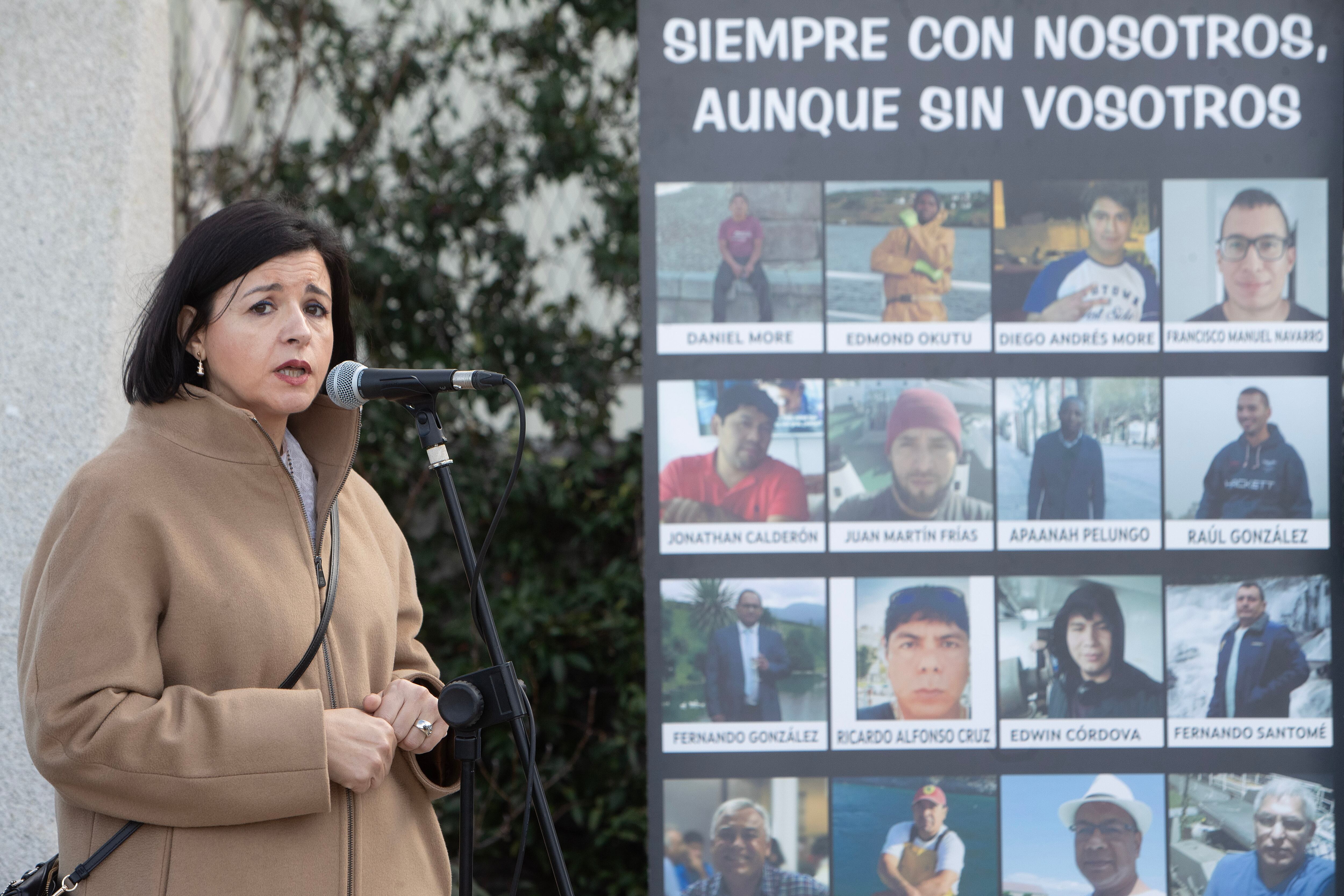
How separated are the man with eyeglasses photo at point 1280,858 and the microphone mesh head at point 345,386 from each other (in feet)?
6.40

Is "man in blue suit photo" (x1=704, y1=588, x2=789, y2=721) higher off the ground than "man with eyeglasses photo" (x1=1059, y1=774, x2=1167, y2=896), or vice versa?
"man in blue suit photo" (x1=704, y1=588, x2=789, y2=721)

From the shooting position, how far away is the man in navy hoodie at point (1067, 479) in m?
2.23

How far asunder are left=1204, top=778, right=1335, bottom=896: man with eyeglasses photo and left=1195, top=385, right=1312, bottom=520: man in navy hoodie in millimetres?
547

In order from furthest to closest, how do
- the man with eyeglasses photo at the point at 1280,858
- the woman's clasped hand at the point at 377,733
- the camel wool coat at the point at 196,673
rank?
the man with eyeglasses photo at the point at 1280,858 < the woman's clasped hand at the point at 377,733 < the camel wool coat at the point at 196,673

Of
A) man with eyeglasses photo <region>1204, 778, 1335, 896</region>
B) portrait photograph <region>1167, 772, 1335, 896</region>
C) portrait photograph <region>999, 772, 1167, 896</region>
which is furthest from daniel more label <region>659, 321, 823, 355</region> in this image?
man with eyeglasses photo <region>1204, 778, 1335, 896</region>

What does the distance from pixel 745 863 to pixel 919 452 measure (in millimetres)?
915

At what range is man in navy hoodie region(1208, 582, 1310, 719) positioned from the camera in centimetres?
223

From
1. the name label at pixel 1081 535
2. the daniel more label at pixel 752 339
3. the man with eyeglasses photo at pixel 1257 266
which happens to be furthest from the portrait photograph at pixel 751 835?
the man with eyeglasses photo at pixel 1257 266

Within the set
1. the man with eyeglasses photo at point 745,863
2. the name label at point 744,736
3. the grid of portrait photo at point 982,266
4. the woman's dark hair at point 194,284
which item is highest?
the grid of portrait photo at point 982,266

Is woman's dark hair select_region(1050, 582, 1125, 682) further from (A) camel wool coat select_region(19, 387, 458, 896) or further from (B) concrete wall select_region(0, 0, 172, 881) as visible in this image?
(B) concrete wall select_region(0, 0, 172, 881)

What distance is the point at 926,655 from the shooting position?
225cm

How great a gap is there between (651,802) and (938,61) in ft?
5.34

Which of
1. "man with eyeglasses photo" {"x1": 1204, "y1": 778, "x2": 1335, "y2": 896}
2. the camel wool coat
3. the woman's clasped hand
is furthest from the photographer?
"man with eyeglasses photo" {"x1": 1204, "y1": 778, "x2": 1335, "y2": 896}

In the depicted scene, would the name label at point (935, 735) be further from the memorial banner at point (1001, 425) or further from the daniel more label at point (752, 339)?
the daniel more label at point (752, 339)
